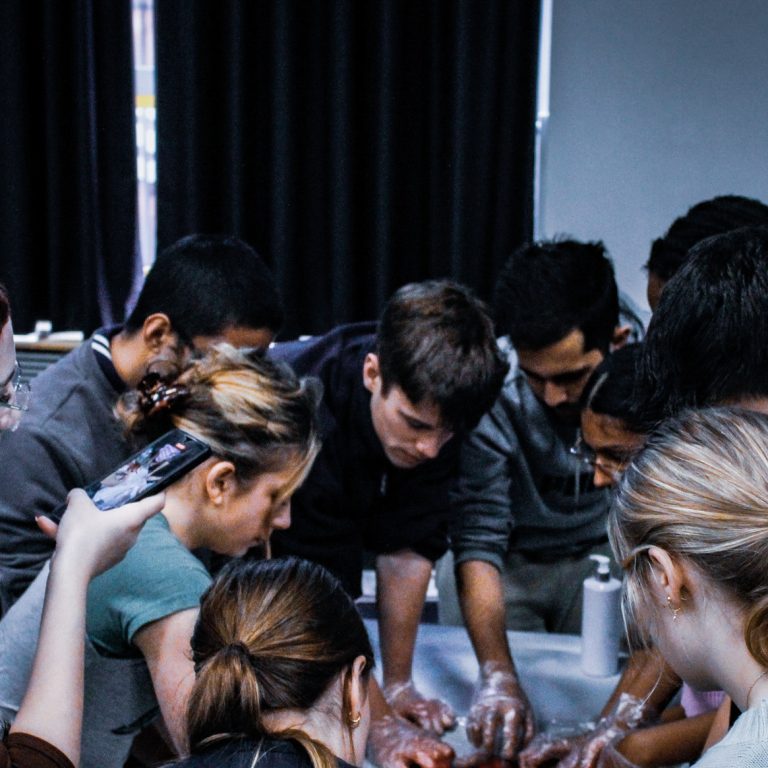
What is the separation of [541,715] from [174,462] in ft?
2.33

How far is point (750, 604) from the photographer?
1.00 m

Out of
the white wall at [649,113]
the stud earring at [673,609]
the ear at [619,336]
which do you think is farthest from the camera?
the white wall at [649,113]

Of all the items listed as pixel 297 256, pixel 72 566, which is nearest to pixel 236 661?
pixel 72 566

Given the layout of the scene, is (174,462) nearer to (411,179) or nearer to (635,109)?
(411,179)

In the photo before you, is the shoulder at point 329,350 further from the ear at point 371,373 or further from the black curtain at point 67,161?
the black curtain at point 67,161

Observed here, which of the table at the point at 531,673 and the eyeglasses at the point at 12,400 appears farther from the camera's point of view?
the table at the point at 531,673

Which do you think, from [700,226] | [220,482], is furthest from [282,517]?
[700,226]

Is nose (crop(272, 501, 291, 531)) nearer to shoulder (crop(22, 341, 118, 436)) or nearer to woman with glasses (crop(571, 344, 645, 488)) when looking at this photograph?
shoulder (crop(22, 341, 118, 436))

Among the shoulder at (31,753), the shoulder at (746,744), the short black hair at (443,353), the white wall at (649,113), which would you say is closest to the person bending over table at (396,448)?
the short black hair at (443,353)

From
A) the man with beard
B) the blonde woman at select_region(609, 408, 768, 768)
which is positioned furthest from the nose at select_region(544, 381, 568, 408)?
the blonde woman at select_region(609, 408, 768, 768)

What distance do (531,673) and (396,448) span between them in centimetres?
43

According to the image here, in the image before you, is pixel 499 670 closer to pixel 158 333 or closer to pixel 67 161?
pixel 158 333

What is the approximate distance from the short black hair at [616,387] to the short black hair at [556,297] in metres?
0.18

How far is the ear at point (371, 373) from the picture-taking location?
1795 mm
